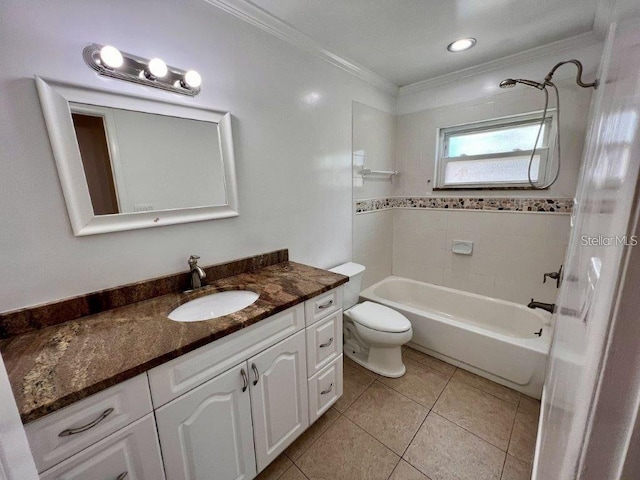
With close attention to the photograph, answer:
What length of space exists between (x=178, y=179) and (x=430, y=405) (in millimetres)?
1953

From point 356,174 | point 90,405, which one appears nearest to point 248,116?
point 356,174

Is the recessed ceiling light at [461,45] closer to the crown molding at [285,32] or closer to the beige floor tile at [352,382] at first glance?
the crown molding at [285,32]

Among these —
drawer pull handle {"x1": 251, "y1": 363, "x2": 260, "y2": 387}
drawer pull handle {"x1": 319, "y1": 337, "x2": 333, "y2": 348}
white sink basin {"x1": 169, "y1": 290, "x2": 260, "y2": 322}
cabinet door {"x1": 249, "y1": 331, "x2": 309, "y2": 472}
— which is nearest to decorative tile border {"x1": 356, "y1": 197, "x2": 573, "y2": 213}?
drawer pull handle {"x1": 319, "y1": 337, "x2": 333, "y2": 348}

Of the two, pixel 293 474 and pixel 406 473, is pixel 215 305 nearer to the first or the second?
pixel 293 474

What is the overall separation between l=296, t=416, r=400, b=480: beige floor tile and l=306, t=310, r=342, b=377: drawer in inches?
16.1

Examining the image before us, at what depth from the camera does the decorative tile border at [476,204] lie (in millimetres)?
1900

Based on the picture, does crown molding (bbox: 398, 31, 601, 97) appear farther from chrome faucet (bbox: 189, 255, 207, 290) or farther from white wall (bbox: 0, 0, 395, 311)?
chrome faucet (bbox: 189, 255, 207, 290)

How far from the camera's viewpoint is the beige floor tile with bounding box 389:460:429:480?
3.95 feet

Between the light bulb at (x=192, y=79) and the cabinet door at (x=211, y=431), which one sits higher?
the light bulb at (x=192, y=79)

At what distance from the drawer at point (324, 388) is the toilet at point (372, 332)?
405mm

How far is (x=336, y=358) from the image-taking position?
1.47m

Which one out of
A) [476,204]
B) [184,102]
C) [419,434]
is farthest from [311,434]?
[476,204]

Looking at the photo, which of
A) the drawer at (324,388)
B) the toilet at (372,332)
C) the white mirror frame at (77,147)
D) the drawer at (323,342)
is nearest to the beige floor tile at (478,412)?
the toilet at (372,332)

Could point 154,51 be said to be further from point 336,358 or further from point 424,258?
point 424,258
